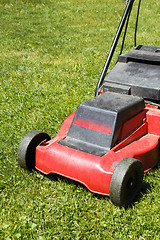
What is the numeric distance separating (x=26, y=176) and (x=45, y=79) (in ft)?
7.43

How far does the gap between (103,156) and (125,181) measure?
0.24m

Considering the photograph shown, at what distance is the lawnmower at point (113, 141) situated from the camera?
210cm

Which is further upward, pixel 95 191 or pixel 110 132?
pixel 110 132

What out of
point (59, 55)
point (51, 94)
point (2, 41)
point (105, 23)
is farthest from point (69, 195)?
point (105, 23)

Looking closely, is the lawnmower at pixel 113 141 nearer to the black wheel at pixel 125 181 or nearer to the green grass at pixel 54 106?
the black wheel at pixel 125 181

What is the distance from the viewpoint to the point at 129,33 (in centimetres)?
683

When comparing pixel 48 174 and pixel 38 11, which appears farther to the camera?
pixel 38 11

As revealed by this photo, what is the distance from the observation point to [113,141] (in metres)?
2.25

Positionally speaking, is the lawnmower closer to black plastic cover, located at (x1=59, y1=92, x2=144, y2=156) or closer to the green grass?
black plastic cover, located at (x1=59, y1=92, x2=144, y2=156)

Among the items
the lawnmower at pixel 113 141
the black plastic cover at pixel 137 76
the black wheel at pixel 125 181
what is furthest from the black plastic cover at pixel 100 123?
the black wheel at pixel 125 181

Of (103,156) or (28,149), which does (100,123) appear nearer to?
(103,156)

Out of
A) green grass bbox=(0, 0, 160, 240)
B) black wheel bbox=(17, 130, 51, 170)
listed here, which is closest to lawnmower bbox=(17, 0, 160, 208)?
black wheel bbox=(17, 130, 51, 170)

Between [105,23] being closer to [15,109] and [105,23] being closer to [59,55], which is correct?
[59,55]

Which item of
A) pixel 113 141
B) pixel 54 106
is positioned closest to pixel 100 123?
pixel 113 141
